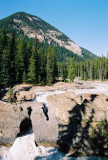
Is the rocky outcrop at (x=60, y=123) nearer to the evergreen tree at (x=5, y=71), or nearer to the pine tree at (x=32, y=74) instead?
the evergreen tree at (x=5, y=71)

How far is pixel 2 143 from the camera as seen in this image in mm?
8828

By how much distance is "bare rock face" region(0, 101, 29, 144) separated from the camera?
29.6 feet

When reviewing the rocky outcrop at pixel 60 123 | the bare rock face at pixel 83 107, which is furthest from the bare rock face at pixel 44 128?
the bare rock face at pixel 83 107

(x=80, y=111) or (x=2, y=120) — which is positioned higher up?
(x=80, y=111)

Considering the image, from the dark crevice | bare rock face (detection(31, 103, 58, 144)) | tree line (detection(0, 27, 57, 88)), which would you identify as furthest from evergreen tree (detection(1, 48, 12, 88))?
bare rock face (detection(31, 103, 58, 144))

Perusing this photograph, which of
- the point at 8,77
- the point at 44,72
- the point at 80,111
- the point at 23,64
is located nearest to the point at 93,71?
the point at 44,72

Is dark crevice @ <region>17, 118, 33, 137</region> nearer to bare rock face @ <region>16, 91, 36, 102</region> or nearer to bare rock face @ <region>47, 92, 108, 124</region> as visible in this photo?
bare rock face @ <region>47, 92, 108, 124</region>

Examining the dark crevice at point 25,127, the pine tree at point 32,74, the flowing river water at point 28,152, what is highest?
the pine tree at point 32,74

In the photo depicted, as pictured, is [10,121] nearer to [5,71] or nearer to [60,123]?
[60,123]

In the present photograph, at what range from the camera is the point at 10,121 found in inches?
380

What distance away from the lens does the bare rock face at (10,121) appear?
902 cm

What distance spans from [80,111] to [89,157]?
143 inches

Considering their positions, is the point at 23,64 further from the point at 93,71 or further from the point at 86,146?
the point at 93,71

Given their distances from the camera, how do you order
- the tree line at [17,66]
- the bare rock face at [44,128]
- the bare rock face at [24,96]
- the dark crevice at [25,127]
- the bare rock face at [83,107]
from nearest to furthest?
the bare rock face at [44,128], the bare rock face at [83,107], the dark crevice at [25,127], the bare rock face at [24,96], the tree line at [17,66]
